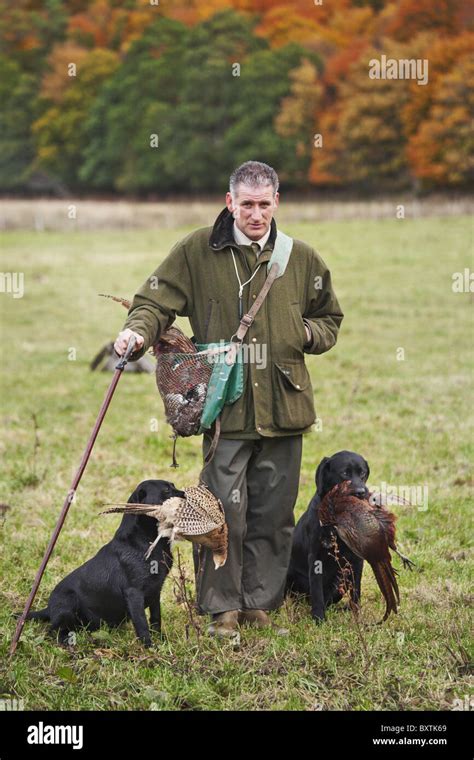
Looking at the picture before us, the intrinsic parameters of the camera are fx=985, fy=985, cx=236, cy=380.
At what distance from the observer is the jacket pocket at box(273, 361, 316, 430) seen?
16.1 feet

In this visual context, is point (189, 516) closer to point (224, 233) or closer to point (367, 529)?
point (367, 529)

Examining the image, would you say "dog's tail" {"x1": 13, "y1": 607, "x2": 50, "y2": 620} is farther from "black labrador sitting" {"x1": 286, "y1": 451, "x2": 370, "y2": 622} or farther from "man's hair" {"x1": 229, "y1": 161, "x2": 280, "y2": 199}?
"man's hair" {"x1": 229, "y1": 161, "x2": 280, "y2": 199}

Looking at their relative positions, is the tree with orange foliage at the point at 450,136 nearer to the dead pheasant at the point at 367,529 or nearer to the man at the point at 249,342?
the man at the point at 249,342

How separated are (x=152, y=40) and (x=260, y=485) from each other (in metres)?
50.2

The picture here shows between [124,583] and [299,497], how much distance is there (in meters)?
2.95

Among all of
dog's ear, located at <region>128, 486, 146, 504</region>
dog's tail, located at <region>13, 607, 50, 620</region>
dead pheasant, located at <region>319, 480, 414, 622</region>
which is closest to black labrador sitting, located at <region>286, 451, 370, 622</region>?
dead pheasant, located at <region>319, 480, 414, 622</region>

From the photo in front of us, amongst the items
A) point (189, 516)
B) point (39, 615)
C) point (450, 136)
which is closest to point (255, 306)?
point (189, 516)

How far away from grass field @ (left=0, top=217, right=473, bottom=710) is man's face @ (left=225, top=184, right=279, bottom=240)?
2.00 m

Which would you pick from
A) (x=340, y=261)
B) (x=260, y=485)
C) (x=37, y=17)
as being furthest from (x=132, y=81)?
(x=260, y=485)

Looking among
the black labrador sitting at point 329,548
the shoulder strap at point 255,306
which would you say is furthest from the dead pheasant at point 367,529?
the shoulder strap at point 255,306

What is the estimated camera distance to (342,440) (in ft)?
30.4

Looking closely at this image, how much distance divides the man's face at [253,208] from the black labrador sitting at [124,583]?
4.29ft

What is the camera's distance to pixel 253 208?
4.76 metres
